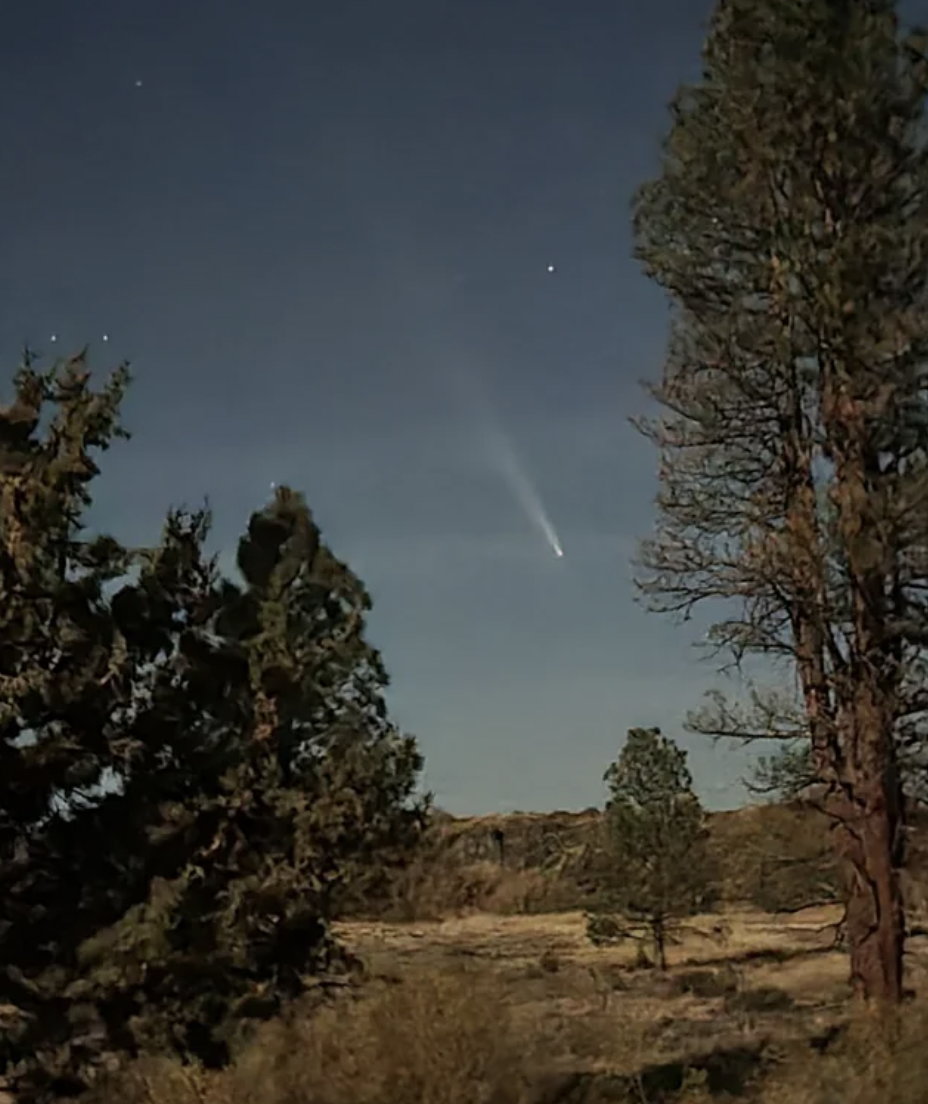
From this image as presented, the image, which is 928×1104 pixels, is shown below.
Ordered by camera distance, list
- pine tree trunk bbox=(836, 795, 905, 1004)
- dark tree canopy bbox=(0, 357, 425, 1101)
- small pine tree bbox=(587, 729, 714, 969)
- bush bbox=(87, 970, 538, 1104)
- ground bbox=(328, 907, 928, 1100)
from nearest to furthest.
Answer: bush bbox=(87, 970, 538, 1104) < dark tree canopy bbox=(0, 357, 425, 1101) < pine tree trunk bbox=(836, 795, 905, 1004) < ground bbox=(328, 907, 928, 1100) < small pine tree bbox=(587, 729, 714, 969)

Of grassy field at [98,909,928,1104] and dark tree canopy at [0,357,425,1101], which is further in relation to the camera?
dark tree canopy at [0,357,425,1101]

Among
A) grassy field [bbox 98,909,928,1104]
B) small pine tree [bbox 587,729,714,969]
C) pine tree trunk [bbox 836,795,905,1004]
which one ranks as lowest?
grassy field [bbox 98,909,928,1104]

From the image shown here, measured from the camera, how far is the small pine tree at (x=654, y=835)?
1302 inches

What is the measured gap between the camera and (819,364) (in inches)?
547

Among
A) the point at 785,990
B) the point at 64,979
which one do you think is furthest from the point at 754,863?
the point at 785,990

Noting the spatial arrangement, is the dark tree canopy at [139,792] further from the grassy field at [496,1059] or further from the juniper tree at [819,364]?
the juniper tree at [819,364]

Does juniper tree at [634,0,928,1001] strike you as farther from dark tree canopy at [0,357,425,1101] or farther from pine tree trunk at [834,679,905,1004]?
dark tree canopy at [0,357,425,1101]

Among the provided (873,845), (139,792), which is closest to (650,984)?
(873,845)

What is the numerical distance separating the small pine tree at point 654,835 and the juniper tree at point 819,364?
763 inches

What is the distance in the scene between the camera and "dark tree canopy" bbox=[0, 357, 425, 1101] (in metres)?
12.0

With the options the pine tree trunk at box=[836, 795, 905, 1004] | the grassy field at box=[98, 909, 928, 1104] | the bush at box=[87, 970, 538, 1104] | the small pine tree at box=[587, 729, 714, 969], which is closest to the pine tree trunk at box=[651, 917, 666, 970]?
the small pine tree at box=[587, 729, 714, 969]

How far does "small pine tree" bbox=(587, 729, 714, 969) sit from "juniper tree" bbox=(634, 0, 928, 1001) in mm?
19393

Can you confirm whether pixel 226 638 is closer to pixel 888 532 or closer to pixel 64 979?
pixel 64 979

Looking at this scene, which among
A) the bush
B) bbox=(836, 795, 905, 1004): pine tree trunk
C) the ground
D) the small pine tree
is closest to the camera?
the bush
